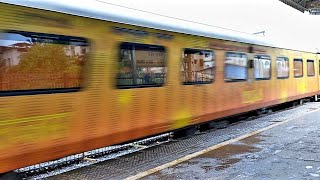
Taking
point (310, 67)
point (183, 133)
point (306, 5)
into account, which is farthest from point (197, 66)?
point (306, 5)

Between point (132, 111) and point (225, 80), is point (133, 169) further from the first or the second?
point (225, 80)

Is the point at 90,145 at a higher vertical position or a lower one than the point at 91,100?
lower

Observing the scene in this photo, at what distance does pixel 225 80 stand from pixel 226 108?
0.68 m

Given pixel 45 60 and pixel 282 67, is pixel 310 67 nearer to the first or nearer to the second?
pixel 282 67

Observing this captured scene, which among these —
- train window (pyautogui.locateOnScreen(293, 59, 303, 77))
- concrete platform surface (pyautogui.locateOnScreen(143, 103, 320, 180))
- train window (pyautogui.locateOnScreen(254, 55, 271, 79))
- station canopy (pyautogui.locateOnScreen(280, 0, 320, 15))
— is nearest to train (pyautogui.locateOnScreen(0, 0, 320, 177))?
concrete platform surface (pyautogui.locateOnScreen(143, 103, 320, 180))

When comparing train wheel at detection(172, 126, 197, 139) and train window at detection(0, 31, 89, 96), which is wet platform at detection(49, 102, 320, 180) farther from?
train window at detection(0, 31, 89, 96)

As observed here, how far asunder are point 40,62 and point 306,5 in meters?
27.7

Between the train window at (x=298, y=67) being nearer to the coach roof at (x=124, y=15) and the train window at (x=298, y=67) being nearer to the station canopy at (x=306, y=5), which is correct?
the coach roof at (x=124, y=15)

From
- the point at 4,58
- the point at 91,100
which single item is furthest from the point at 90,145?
the point at 4,58

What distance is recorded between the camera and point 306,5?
96.9 feet

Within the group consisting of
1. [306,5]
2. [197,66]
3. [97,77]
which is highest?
[306,5]

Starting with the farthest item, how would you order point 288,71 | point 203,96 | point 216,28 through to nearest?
point 288,71 < point 216,28 < point 203,96

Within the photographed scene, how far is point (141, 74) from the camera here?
694cm

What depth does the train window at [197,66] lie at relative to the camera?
824cm
